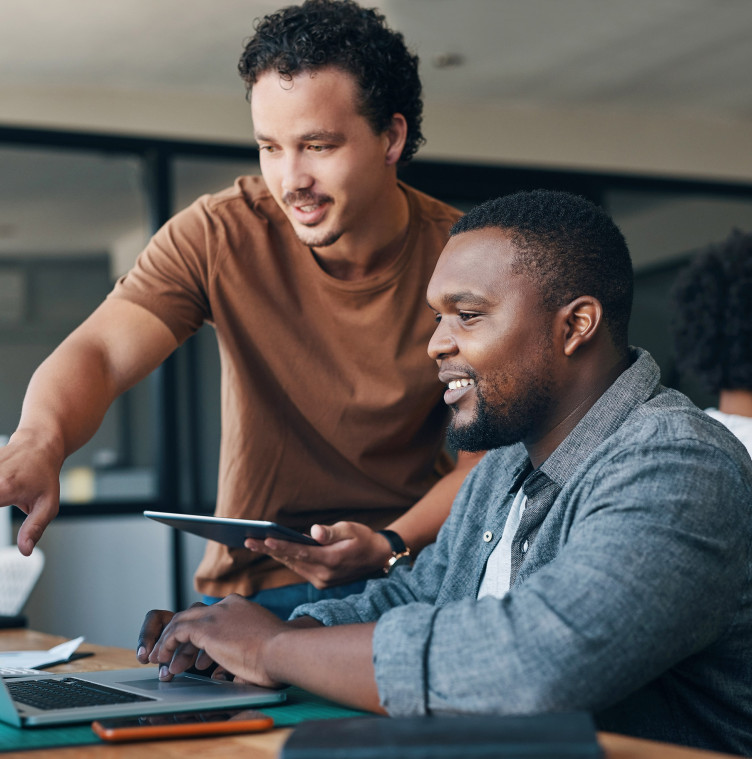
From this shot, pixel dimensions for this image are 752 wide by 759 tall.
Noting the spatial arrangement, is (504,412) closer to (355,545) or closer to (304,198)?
(355,545)

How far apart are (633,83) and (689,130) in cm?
79

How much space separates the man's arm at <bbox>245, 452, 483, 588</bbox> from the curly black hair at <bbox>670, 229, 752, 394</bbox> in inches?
36.5

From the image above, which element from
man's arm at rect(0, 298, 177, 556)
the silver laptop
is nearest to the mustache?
man's arm at rect(0, 298, 177, 556)

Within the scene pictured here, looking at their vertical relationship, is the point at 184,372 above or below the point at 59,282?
below

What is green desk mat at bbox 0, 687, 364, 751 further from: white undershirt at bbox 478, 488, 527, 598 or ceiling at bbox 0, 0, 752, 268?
ceiling at bbox 0, 0, 752, 268

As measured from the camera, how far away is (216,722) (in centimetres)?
102

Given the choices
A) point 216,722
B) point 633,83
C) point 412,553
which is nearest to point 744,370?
point 412,553

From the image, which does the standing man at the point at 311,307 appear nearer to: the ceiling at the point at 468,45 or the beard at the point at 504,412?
the beard at the point at 504,412

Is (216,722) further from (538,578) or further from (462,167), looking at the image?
(462,167)

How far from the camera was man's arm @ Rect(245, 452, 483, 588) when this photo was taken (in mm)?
1522

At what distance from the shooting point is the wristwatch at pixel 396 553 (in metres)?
1.70

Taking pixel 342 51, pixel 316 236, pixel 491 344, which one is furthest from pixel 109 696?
pixel 342 51

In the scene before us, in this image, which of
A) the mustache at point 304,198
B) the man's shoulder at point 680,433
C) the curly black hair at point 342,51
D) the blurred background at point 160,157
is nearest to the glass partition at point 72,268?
the blurred background at point 160,157

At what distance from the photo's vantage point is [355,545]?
1.59 meters
